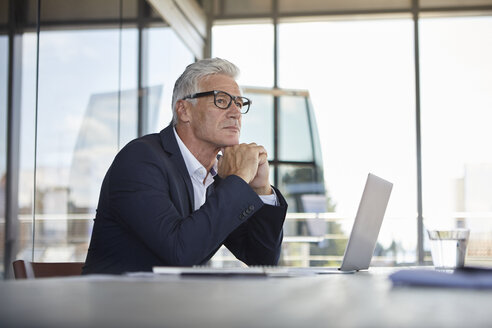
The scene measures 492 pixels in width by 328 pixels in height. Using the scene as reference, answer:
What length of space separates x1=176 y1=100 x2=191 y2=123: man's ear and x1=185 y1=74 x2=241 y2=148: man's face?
0.6 inches

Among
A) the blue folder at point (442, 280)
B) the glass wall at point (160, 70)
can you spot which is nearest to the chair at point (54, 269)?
the blue folder at point (442, 280)

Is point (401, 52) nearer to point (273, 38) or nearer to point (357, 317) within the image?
point (273, 38)

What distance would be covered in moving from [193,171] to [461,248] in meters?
0.89

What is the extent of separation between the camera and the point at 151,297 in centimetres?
78

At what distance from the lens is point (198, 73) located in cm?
234

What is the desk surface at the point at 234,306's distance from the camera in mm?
566

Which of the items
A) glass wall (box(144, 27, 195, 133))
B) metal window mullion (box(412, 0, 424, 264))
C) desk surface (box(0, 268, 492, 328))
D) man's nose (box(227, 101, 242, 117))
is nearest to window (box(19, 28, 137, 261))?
glass wall (box(144, 27, 195, 133))

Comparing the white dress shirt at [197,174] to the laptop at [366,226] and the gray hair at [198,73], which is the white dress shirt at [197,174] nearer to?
the gray hair at [198,73]

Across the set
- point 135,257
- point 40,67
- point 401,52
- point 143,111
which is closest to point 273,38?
point 401,52

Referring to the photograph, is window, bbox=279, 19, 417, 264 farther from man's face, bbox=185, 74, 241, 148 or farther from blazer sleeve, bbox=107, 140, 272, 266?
blazer sleeve, bbox=107, 140, 272, 266

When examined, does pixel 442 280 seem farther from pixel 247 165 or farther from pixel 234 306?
pixel 247 165

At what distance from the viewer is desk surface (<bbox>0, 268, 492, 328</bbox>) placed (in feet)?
1.86

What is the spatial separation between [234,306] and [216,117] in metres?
1.66

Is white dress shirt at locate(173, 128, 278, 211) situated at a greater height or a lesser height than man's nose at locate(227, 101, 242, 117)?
lesser
